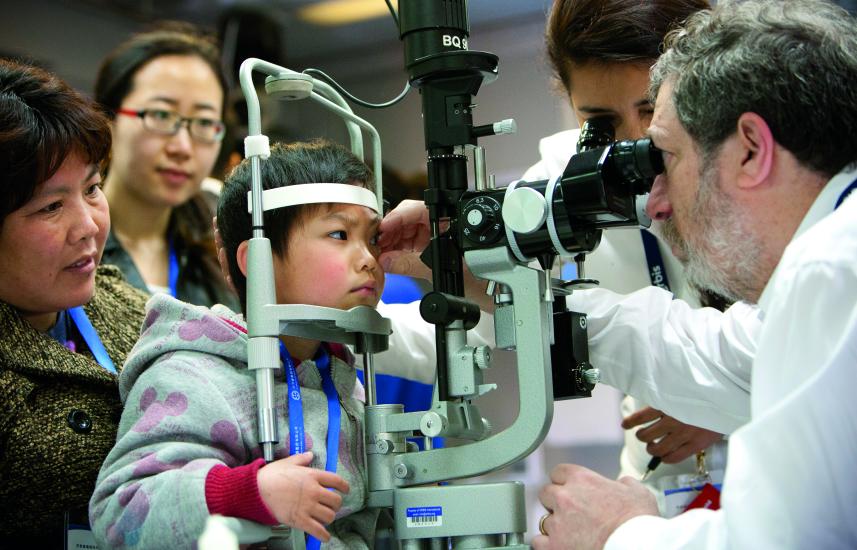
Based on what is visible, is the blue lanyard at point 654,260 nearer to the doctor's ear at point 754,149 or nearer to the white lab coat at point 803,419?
the doctor's ear at point 754,149

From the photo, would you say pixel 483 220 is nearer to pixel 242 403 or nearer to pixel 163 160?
pixel 242 403

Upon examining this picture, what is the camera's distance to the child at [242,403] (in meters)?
1.35

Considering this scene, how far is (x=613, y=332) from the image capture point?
6.28ft

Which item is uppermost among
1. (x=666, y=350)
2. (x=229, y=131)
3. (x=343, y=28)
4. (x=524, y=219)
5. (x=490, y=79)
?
(x=343, y=28)

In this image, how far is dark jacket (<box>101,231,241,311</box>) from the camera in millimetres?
2760

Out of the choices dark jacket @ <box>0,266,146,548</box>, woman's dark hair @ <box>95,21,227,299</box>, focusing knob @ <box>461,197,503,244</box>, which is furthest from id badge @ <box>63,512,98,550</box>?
woman's dark hair @ <box>95,21,227,299</box>

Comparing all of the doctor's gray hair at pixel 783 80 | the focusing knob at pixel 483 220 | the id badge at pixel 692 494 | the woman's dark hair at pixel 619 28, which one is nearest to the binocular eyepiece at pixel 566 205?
the focusing knob at pixel 483 220

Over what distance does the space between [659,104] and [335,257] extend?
572mm

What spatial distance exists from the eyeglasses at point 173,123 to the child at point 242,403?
1.31 metres

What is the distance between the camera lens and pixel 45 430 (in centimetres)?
159

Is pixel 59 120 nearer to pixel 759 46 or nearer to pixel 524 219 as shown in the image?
pixel 524 219

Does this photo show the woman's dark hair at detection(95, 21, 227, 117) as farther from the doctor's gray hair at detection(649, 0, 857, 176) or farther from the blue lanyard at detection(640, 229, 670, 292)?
the doctor's gray hair at detection(649, 0, 857, 176)

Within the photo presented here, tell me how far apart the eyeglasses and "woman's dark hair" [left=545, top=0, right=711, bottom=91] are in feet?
4.35

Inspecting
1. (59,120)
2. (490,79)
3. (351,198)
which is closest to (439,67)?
(490,79)
